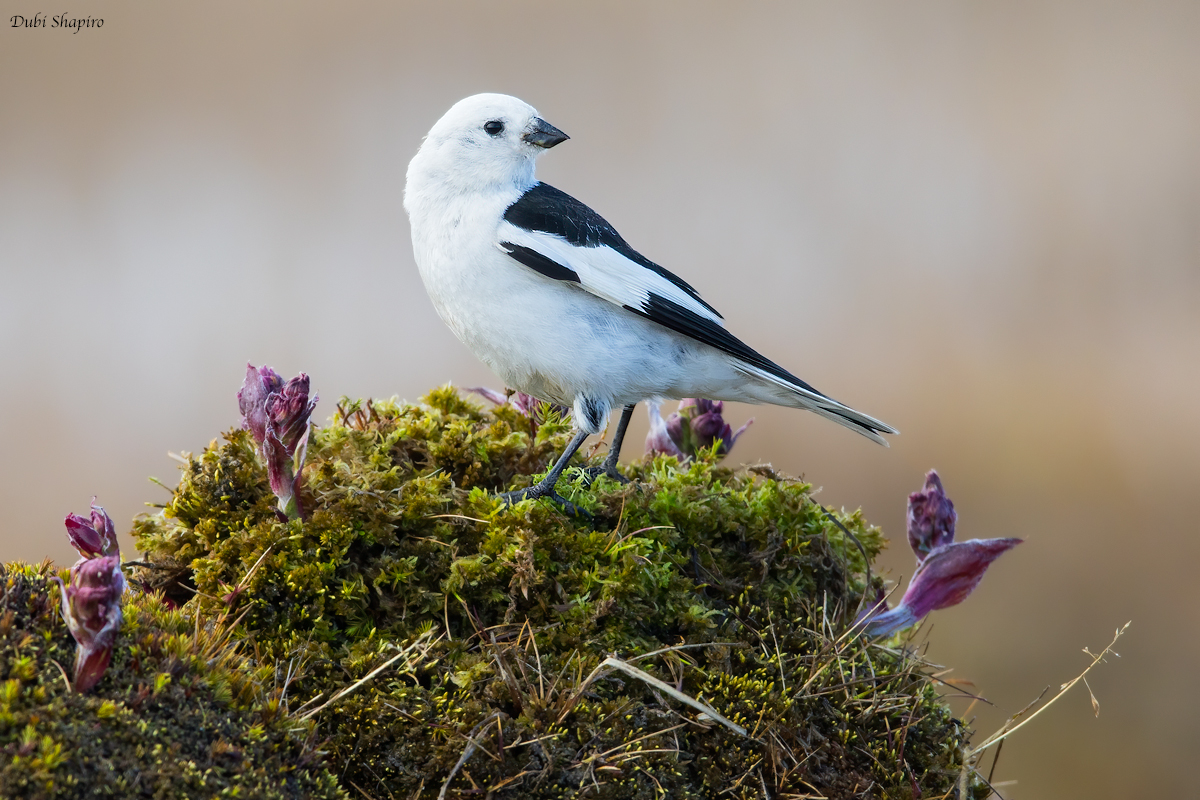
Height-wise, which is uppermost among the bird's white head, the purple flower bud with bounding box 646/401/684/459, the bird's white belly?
the bird's white head

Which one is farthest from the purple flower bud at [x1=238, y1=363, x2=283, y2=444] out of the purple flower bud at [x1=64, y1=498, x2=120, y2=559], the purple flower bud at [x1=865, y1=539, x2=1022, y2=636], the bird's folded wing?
the purple flower bud at [x1=865, y1=539, x2=1022, y2=636]

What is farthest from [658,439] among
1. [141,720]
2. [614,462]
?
[141,720]

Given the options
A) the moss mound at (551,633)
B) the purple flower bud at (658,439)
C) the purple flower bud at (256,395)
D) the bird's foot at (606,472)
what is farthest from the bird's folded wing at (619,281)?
the purple flower bud at (256,395)

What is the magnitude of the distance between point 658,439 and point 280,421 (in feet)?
5.93

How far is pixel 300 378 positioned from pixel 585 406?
1.34 metres

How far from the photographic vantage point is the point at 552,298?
136 inches

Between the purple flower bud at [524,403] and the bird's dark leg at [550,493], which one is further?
the purple flower bud at [524,403]

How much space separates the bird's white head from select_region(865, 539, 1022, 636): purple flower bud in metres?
2.24

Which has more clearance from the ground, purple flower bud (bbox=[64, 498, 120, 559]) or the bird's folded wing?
the bird's folded wing

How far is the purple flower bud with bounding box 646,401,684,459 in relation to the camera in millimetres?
3760

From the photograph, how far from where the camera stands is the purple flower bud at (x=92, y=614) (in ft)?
5.44

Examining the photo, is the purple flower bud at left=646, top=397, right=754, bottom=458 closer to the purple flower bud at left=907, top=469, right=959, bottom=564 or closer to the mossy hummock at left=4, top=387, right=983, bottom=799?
the mossy hummock at left=4, top=387, right=983, bottom=799

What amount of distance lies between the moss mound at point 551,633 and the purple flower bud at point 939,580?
116 millimetres

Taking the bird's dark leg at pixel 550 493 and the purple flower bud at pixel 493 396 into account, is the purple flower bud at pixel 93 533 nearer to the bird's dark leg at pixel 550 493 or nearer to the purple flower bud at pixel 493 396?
the bird's dark leg at pixel 550 493
